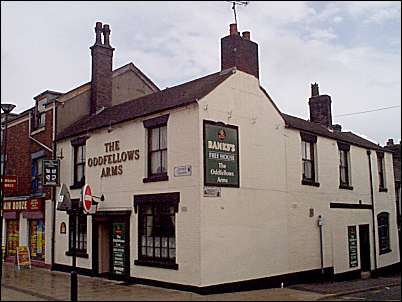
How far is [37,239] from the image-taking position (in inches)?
922

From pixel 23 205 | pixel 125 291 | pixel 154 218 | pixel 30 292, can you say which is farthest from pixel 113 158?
pixel 23 205

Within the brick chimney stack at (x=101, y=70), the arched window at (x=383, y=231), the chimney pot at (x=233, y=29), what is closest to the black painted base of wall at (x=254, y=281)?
the arched window at (x=383, y=231)

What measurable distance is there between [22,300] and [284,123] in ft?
35.6

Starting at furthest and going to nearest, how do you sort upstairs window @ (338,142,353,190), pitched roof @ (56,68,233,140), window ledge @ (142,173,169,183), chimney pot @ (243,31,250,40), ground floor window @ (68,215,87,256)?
upstairs window @ (338,142,353,190) → ground floor window @ (68,215,87,256) → chimney pot @ (243,31,250,40) → pitched roof @ (56,68,233,140) → window ledge @ (142,173,169,183)

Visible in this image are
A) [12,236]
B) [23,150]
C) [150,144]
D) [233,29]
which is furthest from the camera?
[12,236]

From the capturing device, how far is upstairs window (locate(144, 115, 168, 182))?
661 inches

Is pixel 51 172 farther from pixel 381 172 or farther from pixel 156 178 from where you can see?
pixel 381 172

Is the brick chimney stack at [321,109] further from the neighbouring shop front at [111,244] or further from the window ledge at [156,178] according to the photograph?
the neighbouring shop front at [111,244]

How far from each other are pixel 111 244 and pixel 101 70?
9.17 meters

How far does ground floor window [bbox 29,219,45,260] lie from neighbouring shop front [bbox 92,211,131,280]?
474cm

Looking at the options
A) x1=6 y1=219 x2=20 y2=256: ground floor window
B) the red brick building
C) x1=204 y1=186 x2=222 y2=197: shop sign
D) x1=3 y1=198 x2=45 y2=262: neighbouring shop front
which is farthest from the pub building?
x1=6 y1=219 x2=20 y2=256: ground floor window

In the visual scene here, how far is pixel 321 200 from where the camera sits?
67.4 ft

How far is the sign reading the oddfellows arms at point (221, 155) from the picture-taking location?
15.7 meters

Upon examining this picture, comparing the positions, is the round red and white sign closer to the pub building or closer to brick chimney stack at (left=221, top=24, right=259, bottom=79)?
the pub building
